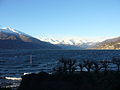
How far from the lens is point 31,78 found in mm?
44562

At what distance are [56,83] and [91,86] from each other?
5002 millimetres

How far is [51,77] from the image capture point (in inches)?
1745

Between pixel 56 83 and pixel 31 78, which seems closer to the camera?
pixel 56 83

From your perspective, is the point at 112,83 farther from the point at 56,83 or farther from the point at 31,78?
the point at 31,78

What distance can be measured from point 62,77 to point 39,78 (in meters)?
3.42

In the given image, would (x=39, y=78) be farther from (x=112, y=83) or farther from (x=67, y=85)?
(x=112, y=83)

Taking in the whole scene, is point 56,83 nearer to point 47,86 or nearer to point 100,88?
point 47,86

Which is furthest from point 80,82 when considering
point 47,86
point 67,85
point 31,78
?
point 31,78

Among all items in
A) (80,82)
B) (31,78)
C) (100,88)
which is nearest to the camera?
(100,88)

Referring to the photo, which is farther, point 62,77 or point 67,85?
point 62,77

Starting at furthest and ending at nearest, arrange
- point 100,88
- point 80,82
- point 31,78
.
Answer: point 31,78 → point 80,82 → point 100,88

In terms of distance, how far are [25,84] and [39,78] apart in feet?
8.01

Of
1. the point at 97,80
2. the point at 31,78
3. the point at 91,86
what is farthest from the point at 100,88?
the point at 31,78

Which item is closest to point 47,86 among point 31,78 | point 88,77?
point 31,78
